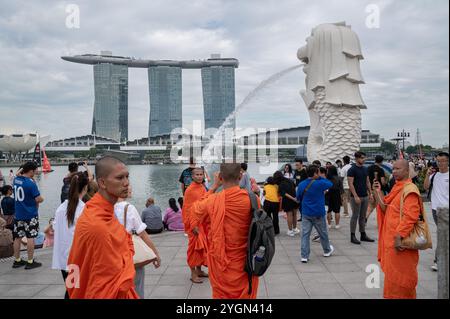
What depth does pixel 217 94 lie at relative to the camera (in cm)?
7950

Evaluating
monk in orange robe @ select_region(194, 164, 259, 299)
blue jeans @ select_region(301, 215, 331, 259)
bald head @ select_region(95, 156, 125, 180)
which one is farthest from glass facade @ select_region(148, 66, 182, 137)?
bald head @ select_region(95, 156, 125, 180)

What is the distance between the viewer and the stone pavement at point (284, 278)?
4.16 m

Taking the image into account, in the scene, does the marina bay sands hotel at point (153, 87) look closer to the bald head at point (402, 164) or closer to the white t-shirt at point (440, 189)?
the white t-shirt at point (440, 189)

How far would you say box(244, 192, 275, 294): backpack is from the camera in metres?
2.77

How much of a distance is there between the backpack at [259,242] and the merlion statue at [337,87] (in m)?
12.0

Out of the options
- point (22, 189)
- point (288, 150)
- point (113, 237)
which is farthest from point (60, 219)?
point (288, 150)

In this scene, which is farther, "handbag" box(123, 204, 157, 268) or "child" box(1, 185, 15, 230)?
"child" box(1, 185, 15, 230)

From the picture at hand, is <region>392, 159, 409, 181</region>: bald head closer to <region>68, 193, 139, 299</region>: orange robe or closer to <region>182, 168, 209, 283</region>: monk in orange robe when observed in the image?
<region>182, 168, 209, 283</region>: monk in orange robe

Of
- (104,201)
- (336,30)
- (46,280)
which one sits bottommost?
(46,280)

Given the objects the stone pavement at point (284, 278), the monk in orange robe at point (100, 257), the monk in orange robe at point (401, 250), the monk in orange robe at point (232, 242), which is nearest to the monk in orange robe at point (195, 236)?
the stone pavement at point (284, 278)

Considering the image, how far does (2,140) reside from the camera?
66.2 m

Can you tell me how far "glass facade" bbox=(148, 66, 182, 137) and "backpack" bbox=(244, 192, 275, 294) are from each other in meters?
87.5
